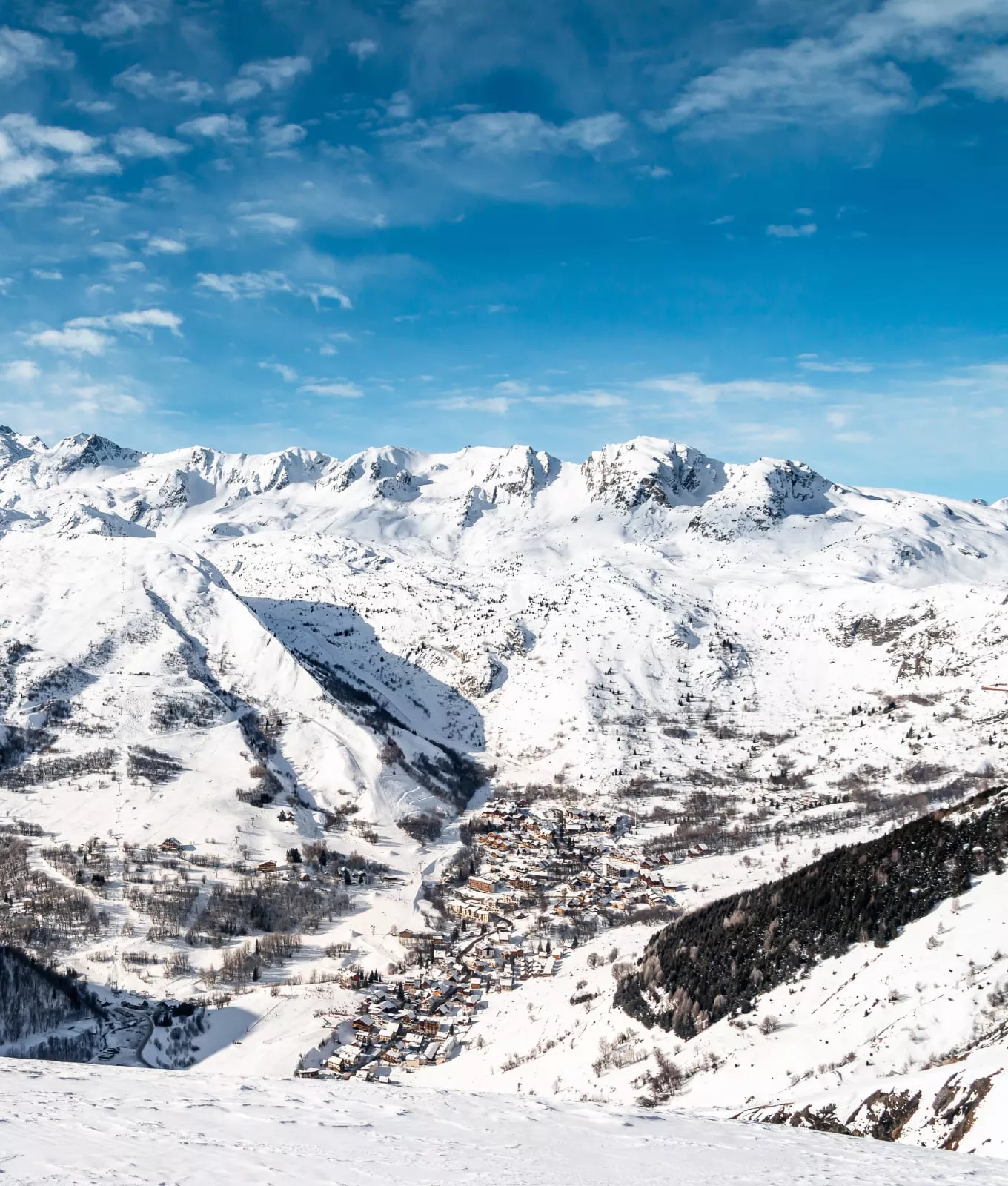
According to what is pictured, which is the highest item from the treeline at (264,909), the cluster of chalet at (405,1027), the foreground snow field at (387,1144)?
the foreground snow field at (387,1144)

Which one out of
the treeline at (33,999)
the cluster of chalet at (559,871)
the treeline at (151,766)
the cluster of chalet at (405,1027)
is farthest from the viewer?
the treeline at (151,766)

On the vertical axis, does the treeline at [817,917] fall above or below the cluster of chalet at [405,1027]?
above

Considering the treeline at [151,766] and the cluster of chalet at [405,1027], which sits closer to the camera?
the cluster of chalet at [405,1027]

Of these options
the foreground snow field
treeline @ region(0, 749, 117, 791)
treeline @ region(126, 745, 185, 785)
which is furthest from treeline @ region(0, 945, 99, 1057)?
treeline @ region(0, 749, 117, 791)

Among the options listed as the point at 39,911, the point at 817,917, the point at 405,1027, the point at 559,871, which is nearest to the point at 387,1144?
the point at 817,917

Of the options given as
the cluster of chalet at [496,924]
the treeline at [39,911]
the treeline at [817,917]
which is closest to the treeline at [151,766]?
the treeline at [39,911]

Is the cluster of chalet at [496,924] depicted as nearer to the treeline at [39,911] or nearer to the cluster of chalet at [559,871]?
the cluster of chalet at [559,871]

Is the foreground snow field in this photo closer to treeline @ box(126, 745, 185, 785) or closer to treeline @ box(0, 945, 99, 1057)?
treeline @ box(0, 945, 99, 1057)
